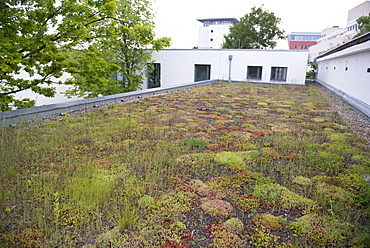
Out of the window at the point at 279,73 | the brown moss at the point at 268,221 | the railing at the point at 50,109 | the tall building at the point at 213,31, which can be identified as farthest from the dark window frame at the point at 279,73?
the tall building at the point at 213,31

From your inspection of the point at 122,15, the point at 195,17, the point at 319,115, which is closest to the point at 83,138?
the point at 319,115

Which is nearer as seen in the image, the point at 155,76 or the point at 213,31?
the point at 155,76

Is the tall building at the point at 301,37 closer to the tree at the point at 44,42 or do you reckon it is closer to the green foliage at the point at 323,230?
the tree at the point at 44,42

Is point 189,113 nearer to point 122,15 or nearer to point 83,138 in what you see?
point 83,138

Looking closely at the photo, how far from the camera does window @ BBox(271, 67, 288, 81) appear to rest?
57.7ft

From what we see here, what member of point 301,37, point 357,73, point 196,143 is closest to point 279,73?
point 357,73

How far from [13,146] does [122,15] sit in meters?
13.3

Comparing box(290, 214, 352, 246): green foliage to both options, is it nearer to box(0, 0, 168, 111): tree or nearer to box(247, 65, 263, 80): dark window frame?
box(0, 0, 168, 111): tree

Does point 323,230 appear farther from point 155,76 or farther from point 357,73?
point 155,76

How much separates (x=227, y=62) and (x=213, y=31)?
3830cm

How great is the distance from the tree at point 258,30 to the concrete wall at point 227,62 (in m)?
13.5

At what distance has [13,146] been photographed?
375 cm

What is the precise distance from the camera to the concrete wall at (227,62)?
17109 mm

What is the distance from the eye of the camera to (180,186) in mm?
2904
